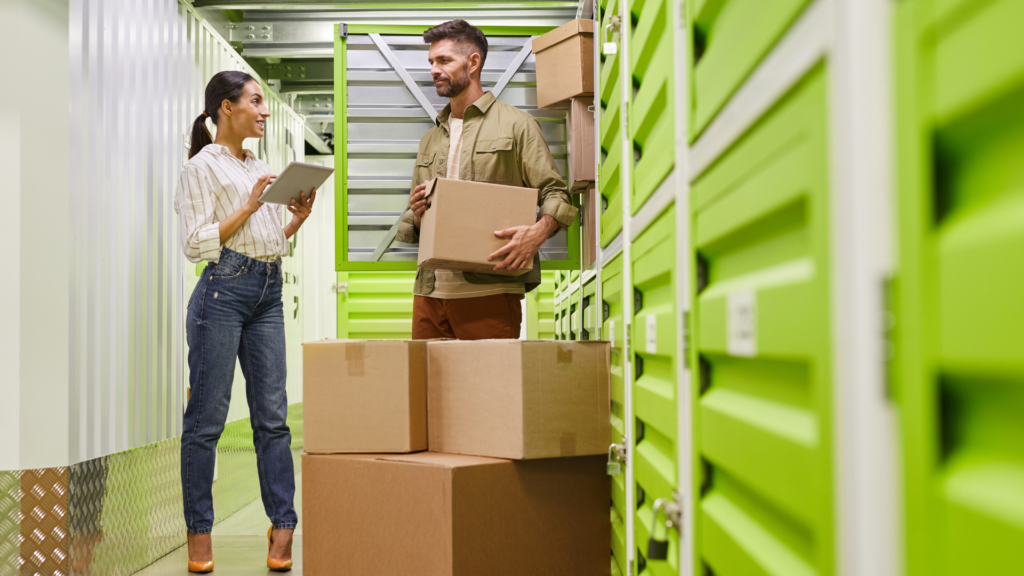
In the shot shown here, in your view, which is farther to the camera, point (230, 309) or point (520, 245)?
point (230, 309)

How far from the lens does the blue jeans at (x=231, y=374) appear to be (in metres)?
2.48

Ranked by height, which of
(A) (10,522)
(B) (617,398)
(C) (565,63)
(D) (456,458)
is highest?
(C) (565,63)

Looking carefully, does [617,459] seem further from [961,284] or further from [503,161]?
[961,284]

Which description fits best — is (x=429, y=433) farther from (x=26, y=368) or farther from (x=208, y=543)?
(x=26, y=368)

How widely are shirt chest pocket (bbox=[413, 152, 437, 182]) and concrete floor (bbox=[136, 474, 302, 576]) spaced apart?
1578mm

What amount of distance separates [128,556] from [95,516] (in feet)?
0.99

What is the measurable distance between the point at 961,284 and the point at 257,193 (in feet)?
7.93

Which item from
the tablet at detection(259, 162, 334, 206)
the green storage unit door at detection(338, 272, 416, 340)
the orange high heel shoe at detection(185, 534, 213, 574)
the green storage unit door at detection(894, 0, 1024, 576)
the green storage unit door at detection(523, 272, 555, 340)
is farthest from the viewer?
the green storage unit door at detection(523, 272, 555, 340)

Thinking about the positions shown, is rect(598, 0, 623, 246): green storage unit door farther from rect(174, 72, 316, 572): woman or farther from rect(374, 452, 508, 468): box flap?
rect(174, 72, 316, 572): woman

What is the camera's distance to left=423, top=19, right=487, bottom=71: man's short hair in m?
2.73

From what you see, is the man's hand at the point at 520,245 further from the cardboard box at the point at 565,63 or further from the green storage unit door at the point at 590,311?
the cardboard box at the point at 565,63

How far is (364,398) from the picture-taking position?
203 centimetres

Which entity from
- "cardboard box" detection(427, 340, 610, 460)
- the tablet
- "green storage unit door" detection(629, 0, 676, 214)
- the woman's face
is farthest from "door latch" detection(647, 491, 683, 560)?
the woman's face

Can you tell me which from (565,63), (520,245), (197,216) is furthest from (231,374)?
(565,63)
